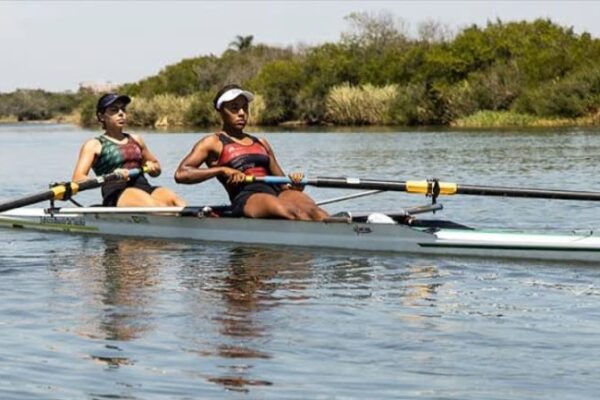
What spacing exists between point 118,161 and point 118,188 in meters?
0.33

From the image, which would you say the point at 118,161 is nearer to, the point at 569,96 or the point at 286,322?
the point at 286,322

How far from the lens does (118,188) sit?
15.0m

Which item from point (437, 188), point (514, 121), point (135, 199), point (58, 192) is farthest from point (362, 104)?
point (437, 188)

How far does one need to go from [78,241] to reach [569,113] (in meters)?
42.4

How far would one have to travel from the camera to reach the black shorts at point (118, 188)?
15.0 metres

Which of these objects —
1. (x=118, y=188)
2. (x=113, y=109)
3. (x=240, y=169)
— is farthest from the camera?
(x=118, y=188)

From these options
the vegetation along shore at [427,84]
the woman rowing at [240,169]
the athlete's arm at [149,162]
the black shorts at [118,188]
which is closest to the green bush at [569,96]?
the vegetation along shore at [427,84]

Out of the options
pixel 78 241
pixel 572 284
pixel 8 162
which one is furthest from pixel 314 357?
pixel 8 162

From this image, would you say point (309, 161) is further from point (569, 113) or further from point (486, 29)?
point (486, 29)

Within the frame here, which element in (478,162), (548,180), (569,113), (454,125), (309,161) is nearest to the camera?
(548,180)

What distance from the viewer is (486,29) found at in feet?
229

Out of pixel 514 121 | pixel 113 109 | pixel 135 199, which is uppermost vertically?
pixel 514 121

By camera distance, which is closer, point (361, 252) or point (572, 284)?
point (572, 284)

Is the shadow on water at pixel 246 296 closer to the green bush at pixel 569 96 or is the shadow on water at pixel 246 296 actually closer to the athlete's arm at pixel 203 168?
the athlete's arm at pixel 203 168
